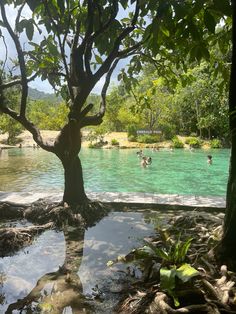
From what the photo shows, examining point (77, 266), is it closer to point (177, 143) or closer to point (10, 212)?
point (10, 212)

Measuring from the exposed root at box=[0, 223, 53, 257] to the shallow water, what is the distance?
186mm

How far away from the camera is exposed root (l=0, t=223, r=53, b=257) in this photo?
6626 mm

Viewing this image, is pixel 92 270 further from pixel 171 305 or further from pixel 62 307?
pixel 171 305

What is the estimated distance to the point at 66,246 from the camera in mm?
6742

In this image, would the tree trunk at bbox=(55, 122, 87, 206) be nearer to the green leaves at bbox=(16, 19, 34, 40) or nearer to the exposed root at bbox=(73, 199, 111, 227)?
the exposed root at bbox=(73, 199, 111, 227)

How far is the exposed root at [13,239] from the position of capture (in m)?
6.63

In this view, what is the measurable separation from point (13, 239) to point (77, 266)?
5.60 feet

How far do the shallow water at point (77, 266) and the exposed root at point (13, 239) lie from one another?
186mm

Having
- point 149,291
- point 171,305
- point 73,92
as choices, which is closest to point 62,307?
point 149,291

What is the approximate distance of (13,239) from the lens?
6.79 m

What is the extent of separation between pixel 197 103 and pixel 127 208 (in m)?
34.1

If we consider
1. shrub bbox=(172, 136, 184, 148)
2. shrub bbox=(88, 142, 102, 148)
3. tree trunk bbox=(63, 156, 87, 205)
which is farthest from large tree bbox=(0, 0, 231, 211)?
shrub bbox=(88, 142, 102, 148)

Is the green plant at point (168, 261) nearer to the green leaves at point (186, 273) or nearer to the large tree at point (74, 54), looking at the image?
the green leaves at point (186, 273)

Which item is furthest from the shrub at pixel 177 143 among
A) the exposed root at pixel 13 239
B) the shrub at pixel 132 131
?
the exposed root at pixel 13 239
